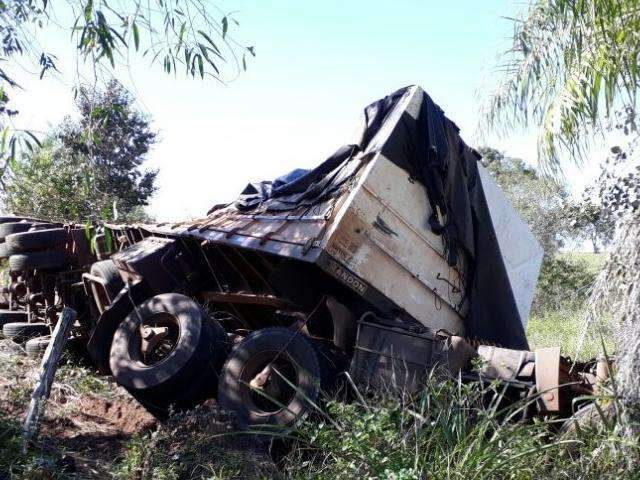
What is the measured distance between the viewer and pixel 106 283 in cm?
806

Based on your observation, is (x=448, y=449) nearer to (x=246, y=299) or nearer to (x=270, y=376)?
(x=270, y=376)

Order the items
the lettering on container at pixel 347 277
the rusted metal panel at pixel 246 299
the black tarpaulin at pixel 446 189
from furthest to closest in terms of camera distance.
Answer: the rusted metal panel at pixel 246 299, the black tarpaulin at pixel 446 189, the lettering on container at pixel 347 277

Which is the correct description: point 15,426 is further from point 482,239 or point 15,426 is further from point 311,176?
point 482,239

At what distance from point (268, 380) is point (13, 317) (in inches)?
213

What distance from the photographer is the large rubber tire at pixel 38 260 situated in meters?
9.02

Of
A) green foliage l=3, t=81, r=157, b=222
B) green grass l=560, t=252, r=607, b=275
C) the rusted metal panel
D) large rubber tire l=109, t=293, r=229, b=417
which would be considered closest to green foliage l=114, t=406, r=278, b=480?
large rubber tire l=109, t=293, r=229, b=417

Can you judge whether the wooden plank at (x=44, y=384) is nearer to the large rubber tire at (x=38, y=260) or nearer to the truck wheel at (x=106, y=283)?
the truck wheel at (x=106, y=283)

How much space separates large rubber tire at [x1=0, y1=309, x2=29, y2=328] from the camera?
988 cm

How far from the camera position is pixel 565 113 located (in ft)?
20.3

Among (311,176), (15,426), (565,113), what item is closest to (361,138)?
(311,176)

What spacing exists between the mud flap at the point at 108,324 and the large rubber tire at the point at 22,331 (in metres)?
1.92

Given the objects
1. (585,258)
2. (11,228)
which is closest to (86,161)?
(11,228)

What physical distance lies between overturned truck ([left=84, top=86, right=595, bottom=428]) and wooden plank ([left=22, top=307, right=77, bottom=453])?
851mm

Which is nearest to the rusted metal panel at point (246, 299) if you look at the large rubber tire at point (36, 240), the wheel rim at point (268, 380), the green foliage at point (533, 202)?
the wheel rim at point (268, 380)
